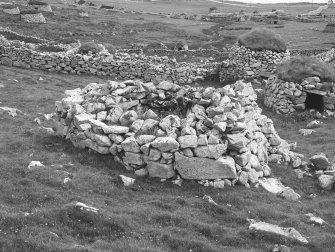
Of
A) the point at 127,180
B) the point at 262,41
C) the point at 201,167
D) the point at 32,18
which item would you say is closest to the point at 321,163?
the point at 201,167

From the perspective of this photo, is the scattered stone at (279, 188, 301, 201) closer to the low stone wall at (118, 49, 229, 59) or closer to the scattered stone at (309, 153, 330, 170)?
the scattered stone at (309, 153, 330, 170)

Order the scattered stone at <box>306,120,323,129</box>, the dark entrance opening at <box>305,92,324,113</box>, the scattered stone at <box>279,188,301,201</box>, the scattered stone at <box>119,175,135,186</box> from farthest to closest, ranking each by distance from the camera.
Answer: the dark entrance opening at <box>305,92,324,113</box>
the scattered stone at <box>306,120,323,129</box>
the scattered stone at <box>279,188,301,201</box>
the scattered stone at <box>119,175,135,186</box>

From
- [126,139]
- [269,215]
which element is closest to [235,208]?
[269,215]

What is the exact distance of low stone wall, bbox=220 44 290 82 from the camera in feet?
113

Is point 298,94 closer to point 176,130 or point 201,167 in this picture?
point 176,130

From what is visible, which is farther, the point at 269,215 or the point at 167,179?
the point at 167,179

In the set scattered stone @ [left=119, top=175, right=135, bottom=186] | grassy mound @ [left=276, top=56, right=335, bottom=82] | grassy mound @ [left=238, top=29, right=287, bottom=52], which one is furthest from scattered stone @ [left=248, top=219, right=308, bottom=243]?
grassy mound @ [left=238, top=29, right=287, bottom=52]

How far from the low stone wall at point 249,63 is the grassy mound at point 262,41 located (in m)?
0.37

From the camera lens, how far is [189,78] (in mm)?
34594

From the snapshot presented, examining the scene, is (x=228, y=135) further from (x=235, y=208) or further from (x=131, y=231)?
(x=131, y=231)

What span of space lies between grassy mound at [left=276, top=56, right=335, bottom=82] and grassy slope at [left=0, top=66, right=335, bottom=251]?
1097 centimetres

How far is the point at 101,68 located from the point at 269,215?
2555 centimetres

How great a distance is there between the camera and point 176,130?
46.4ft

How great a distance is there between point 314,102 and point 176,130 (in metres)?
15.6
